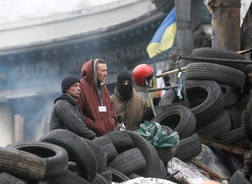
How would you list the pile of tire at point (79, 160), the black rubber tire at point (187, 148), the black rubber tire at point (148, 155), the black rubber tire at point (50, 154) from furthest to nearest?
the black rubber tire at point (187, 148) < the black rubber tire at point (148, 155) < the black rubber tire at point (50, 154) < the pile of tire at point (79, 160)

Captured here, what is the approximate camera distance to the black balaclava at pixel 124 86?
11008 millimetres

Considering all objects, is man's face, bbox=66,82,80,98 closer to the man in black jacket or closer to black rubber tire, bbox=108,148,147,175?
the man in black jacket

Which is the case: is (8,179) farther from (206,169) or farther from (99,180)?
(206,169)

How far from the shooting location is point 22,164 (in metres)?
7.43

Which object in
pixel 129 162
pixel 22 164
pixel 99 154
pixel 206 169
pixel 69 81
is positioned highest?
pixel 69 81

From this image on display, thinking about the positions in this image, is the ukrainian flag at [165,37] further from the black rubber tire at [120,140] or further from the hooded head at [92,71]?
the black rubber tire at [120,140]

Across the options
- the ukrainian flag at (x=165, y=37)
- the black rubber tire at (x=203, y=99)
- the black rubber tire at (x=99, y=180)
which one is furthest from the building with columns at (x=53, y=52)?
the black rubber tire at (x=99, y=180)

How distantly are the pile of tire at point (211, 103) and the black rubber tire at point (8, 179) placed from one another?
13.0 feet

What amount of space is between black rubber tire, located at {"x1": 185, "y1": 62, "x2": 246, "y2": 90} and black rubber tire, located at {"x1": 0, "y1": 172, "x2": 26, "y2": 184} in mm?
5332

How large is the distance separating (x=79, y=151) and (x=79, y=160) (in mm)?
88

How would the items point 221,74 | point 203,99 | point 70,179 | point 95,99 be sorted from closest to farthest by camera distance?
point 70,179, point 95,99, point 221,74, point 203,99

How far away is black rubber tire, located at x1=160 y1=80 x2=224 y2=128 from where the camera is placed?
38.2 feet

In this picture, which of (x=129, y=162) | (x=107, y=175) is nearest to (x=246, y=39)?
(x=129, y=162)

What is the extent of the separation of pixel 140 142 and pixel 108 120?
544 millimetres
